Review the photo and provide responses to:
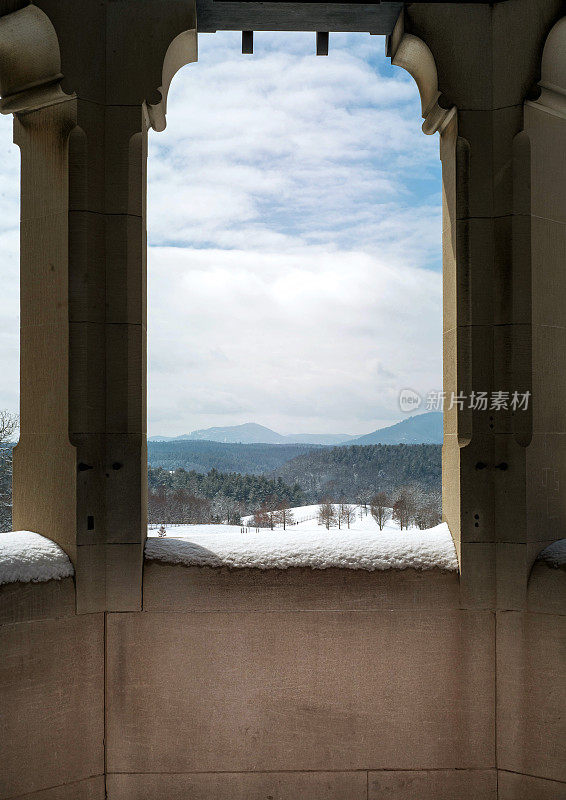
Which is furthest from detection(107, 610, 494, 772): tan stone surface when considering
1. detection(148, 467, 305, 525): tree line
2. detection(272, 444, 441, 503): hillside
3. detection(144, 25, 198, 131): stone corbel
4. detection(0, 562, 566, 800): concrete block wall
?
detection(144, 25, 198, 131): stone corbel

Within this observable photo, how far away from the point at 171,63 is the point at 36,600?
253cm

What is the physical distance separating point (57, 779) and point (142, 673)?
1.74 ft

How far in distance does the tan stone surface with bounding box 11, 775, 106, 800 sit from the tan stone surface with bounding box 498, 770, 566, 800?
69.5 inches

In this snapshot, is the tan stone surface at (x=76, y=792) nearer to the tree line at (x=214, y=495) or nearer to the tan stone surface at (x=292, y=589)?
the tan stone surface at (x=292, y=589)

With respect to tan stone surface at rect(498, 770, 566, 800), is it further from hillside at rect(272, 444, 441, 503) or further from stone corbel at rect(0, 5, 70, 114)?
stone corbel at rect(0, 5, 70, 114)

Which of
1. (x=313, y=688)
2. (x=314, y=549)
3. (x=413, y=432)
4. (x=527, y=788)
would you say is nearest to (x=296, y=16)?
(x=413, y=432)

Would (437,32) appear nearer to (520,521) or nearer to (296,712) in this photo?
(520,521)

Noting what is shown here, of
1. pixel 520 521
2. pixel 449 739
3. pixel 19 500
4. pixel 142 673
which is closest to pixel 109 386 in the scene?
pixel 19 500

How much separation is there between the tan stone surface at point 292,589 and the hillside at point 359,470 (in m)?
0.60

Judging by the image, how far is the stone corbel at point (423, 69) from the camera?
9.01 ft

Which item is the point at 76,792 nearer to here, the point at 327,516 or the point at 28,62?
the point at 327,516

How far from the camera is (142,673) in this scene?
2602 mm

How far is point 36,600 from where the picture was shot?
2.46m

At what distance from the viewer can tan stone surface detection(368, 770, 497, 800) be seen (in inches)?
102
